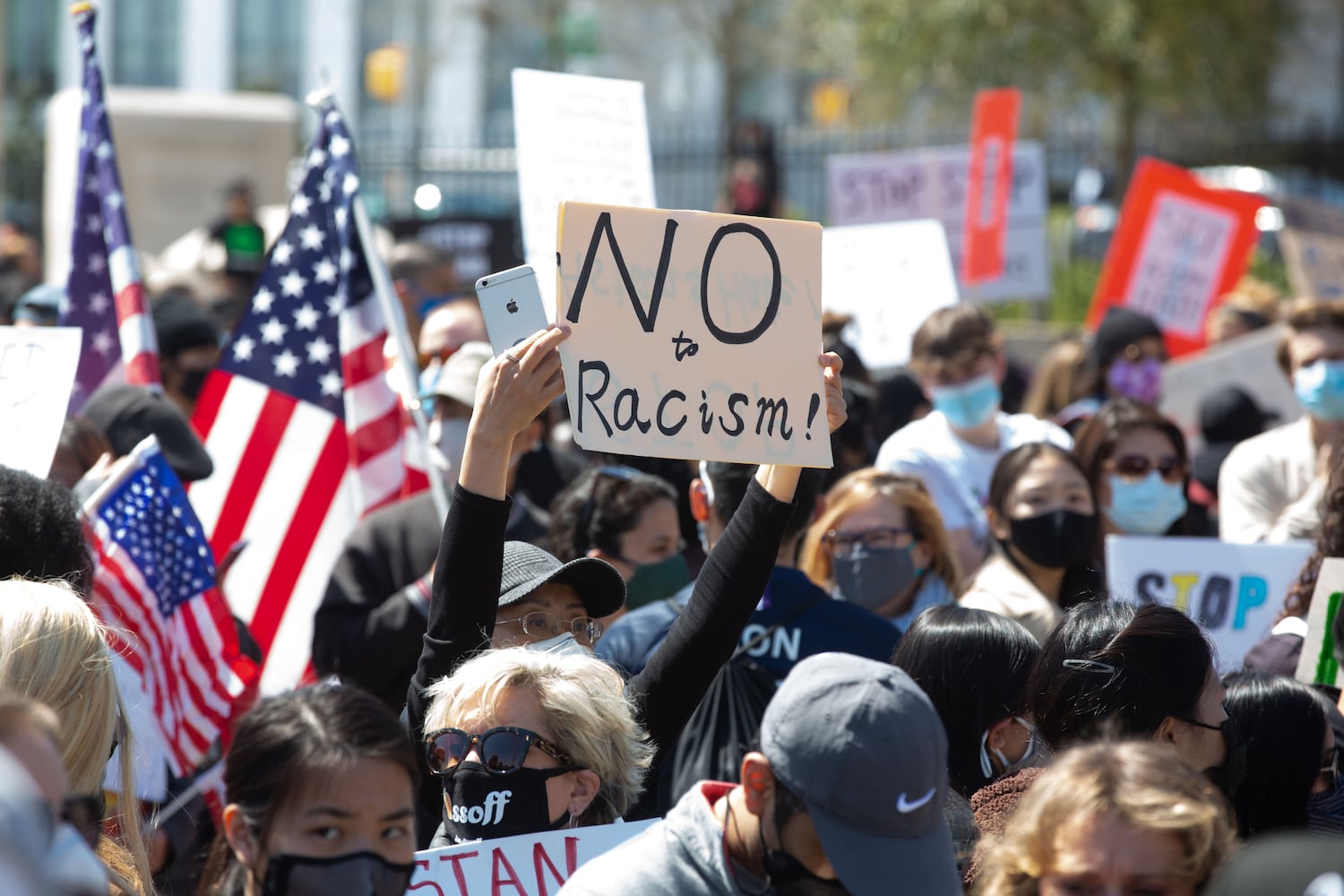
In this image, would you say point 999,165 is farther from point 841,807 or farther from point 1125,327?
→ point 841,807

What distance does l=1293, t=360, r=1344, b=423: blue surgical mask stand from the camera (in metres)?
6.00

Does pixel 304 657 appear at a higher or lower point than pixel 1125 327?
lower

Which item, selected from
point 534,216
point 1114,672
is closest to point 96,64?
point 534,216

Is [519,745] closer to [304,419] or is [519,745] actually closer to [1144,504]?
[304,419]

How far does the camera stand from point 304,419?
18.9ft

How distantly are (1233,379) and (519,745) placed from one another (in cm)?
680

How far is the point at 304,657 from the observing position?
17.8ft

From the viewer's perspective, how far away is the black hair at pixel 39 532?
136 inches

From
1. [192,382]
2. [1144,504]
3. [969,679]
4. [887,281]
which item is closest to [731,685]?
[969,679]

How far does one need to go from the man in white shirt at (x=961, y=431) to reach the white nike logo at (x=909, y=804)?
10.7 ft

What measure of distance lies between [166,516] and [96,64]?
7.11 feet

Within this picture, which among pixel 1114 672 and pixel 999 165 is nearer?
pixel 1114 672

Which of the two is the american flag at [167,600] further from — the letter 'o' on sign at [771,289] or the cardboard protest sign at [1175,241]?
the cardboard protest sign at [1175,241]

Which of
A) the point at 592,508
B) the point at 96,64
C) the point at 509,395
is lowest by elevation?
the point at 592,508
